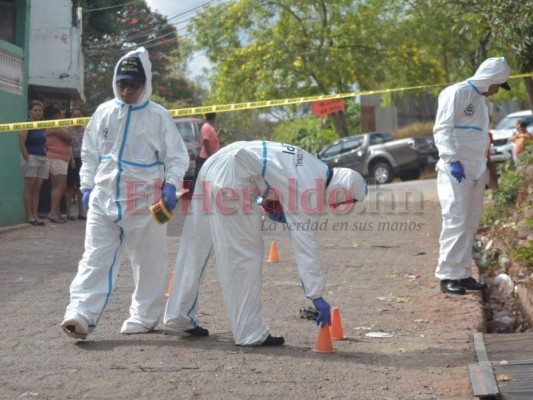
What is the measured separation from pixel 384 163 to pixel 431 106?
2029cm

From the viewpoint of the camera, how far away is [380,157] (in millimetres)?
27953

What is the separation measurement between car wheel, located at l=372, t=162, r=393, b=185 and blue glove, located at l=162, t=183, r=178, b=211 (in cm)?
2167

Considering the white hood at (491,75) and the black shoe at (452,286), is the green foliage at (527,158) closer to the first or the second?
the white hood at (491,75)

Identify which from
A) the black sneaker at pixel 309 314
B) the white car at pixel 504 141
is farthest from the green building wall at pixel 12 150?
the white car at pixel 504 141

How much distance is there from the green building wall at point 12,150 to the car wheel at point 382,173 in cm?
1479

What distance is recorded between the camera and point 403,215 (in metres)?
18.0

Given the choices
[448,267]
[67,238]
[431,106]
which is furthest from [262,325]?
[431,106]

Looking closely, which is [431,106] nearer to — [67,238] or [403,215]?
[403,215]

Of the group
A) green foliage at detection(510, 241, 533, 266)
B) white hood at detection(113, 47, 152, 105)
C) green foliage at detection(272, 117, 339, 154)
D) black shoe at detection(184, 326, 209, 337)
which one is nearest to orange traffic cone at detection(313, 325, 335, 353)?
black shoe at detection(184, 326, 209, 337)

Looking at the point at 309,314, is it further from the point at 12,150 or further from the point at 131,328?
the point at 12,150

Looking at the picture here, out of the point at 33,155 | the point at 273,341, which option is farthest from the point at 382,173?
the point at 273,341

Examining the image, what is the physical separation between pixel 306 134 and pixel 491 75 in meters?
33.4

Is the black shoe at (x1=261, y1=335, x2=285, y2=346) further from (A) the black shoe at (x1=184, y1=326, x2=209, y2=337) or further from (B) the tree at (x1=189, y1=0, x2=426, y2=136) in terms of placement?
(B) the tree at (x1=189, y1=0, x2=426, y2=136)

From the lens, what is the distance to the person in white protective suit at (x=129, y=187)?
21.9ft
